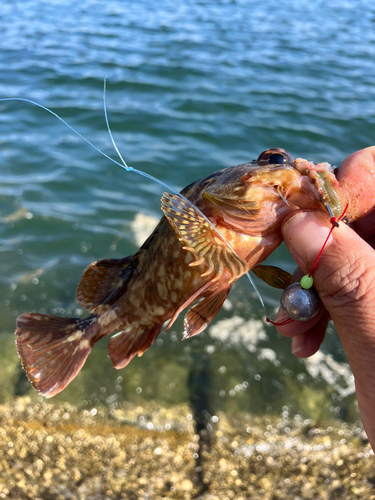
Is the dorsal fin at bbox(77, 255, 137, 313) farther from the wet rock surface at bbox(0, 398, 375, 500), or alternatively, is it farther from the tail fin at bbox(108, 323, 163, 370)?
the wet rock surface at bbox(0, 398, 375, 500)

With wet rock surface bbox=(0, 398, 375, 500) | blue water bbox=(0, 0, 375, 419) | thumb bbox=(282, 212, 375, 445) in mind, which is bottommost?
wet rock surface bbox=(0, 398, 375, 500)

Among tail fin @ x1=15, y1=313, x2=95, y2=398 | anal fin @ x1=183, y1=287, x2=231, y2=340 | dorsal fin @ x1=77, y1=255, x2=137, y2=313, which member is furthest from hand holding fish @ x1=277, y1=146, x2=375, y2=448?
tail fin @ x1=15, y1=313, x2=95, y2=398

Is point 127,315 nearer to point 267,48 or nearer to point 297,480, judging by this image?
point 297,480

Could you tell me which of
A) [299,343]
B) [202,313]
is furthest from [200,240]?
[299,343]

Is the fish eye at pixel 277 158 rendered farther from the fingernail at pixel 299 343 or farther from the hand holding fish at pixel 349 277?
the fingernail at pixel 299 343

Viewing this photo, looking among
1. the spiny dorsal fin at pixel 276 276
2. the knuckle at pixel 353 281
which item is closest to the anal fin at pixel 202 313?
the spiny dorsal fin at pixel 276 276

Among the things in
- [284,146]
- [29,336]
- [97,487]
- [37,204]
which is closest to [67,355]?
[29,336]
